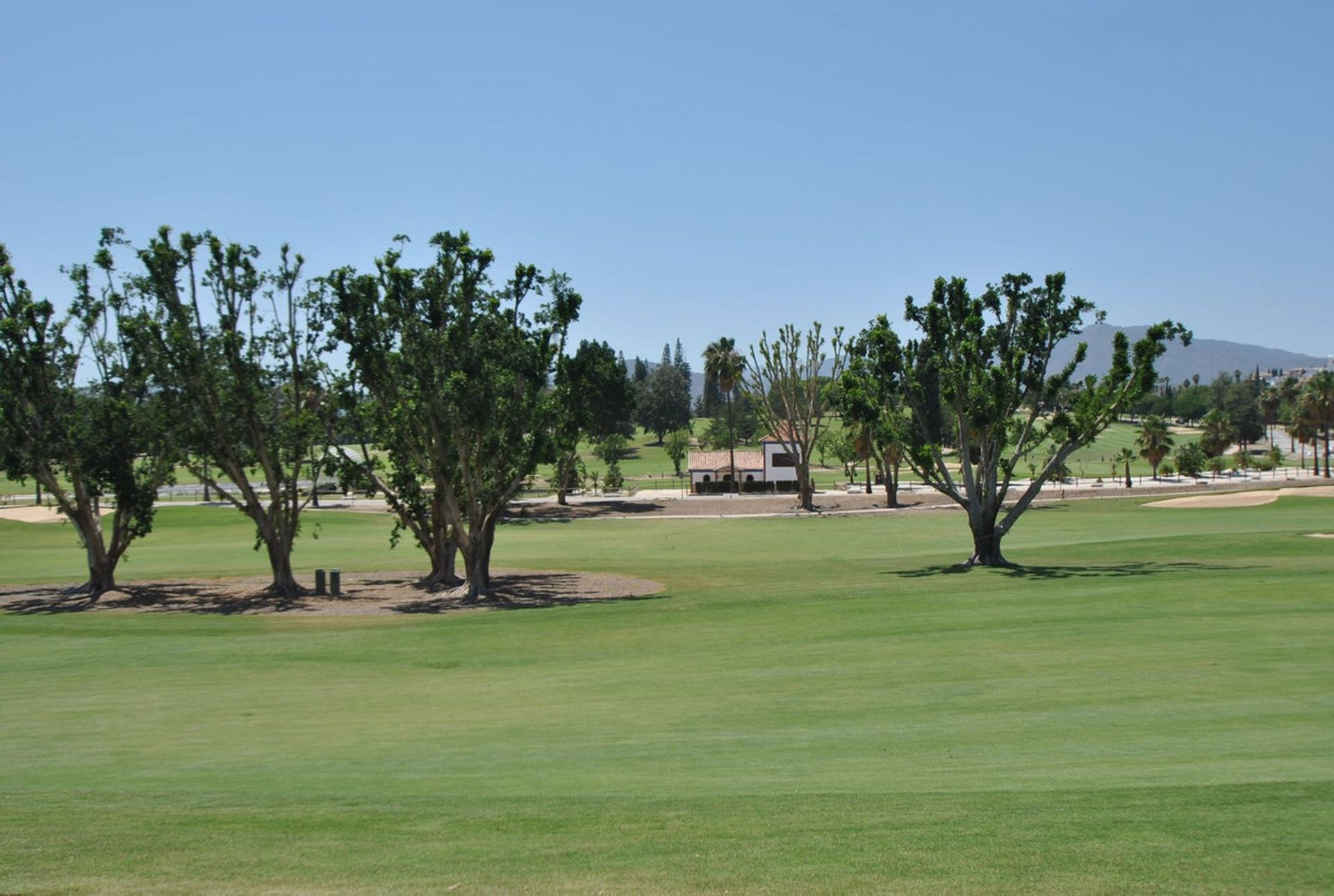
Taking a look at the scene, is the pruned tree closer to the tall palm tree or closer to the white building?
the white building

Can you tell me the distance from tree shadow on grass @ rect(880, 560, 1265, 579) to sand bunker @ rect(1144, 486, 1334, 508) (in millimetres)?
34877

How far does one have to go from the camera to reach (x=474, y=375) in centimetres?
3516

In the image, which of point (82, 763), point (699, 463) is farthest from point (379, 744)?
point (699, 463)

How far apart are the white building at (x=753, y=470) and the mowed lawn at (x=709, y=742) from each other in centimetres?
7011

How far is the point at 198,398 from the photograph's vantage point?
37656 mm

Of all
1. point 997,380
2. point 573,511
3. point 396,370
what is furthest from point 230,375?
point 573,511

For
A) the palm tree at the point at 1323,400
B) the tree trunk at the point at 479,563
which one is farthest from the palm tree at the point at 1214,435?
the tree trunk at the point at 479,563

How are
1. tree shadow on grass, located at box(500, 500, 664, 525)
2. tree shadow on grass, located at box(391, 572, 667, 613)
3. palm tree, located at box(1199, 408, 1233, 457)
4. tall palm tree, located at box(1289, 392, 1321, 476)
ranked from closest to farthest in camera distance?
tree shadow on grass, located at box(391, 572, 667, 613)
tree shadow on grass, located at box(500, 500, 664, 525)
tall palm tree, located at box(1289, 392, 1321, 476)
palm tree, located at box(1199, 408, 1233, 457)

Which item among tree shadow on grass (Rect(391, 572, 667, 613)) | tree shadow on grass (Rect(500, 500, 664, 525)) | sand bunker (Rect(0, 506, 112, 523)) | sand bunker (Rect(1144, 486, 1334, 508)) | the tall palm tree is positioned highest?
the tall palm tree

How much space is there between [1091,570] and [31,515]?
2850 inches

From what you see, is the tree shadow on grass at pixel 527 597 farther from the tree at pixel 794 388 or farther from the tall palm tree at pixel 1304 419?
the tall palm tree at pixel 1304 419

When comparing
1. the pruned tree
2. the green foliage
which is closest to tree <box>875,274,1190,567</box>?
the pruned tree

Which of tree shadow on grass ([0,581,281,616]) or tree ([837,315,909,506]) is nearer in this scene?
tree shadow on grass ([0,581,281,616])

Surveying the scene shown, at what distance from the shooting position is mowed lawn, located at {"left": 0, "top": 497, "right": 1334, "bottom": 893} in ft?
30.3
